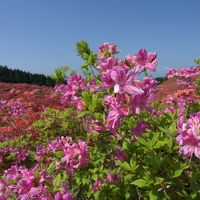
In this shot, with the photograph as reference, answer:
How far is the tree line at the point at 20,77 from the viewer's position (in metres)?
31.0

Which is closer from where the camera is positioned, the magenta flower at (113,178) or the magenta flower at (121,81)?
the magenta flower at (121,81)

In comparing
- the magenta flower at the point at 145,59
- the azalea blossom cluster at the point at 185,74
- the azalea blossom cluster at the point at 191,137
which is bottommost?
the azalea blossom cluster at the point at 191,137

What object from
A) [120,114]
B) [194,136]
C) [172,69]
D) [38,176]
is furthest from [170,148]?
[172,69]

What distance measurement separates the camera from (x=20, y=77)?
102ft

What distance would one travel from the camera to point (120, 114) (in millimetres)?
2070

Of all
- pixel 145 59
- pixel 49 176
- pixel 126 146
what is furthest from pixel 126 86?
pixel 49 176

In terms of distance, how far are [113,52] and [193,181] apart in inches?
48.9

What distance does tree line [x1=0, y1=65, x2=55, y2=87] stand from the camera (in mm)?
30956

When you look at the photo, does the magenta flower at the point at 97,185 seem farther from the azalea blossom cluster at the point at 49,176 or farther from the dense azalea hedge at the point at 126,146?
the azalea blossom cluster at the point at 49,176

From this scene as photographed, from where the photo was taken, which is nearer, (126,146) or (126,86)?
(126,86)

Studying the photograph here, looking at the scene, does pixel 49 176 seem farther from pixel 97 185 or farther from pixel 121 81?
pixel 121 81

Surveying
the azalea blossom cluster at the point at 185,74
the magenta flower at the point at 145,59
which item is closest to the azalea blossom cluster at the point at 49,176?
the magenta flower at the point at 145,59

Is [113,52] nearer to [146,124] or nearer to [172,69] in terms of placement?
[146,124]

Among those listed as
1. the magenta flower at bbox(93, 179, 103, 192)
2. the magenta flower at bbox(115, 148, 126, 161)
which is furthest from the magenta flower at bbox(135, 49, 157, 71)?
the magenta flower at bbox(93, 179, 103, 192)
